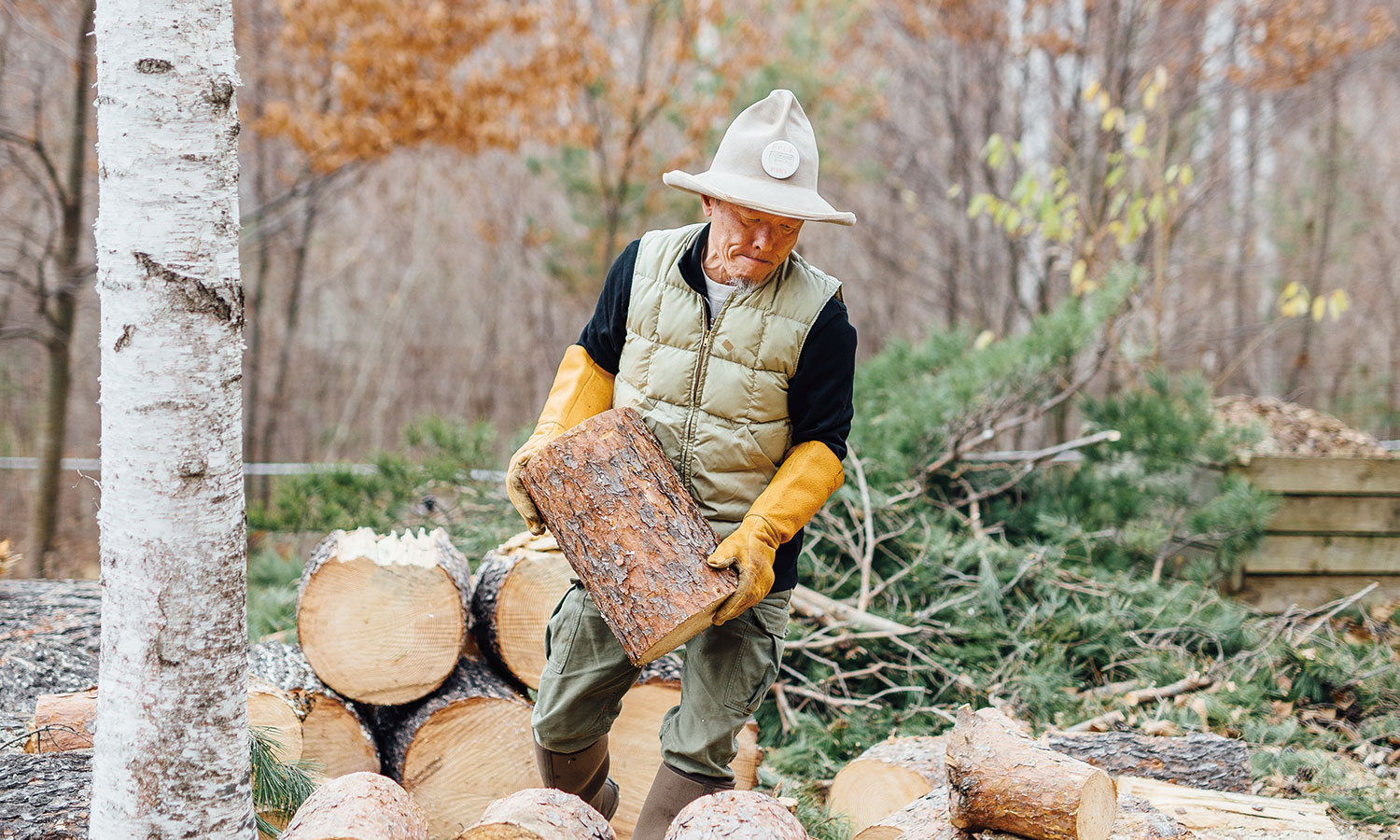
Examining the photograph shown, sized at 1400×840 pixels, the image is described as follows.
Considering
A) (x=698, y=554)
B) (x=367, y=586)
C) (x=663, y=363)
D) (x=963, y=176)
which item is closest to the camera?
(x=698, y=554)

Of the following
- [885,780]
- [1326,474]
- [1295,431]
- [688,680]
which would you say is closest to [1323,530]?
[1326,474]

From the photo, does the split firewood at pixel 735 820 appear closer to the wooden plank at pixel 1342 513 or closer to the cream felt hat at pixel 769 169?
the cream felt hat at pixel 769 169

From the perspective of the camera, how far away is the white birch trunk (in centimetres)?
160

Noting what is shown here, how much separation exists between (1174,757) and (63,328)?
6.06m

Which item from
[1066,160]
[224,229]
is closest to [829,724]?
[224,229]

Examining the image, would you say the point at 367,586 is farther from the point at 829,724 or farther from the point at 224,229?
the point at 829,724

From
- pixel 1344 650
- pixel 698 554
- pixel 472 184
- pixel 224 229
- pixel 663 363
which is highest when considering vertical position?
pixel 472 184

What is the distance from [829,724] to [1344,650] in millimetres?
2102

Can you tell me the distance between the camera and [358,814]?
1.76 m

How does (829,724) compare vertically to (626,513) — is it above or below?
below

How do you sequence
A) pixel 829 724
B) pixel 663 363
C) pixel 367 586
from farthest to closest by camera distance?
1. pixel 829 724
2. pixel 367 586
3. pixel 663 363

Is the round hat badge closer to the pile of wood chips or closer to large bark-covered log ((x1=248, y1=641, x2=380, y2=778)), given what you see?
large bark-covered log ((x1=248, y1=641, x2=380, y2=778))

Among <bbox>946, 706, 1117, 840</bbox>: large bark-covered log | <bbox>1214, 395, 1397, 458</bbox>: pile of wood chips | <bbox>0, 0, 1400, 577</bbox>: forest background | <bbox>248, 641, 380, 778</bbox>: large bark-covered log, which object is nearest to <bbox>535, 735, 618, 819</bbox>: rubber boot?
<bbox>248, 641, 380, 778</bbox>: large bark-covered log

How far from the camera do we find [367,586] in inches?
111
